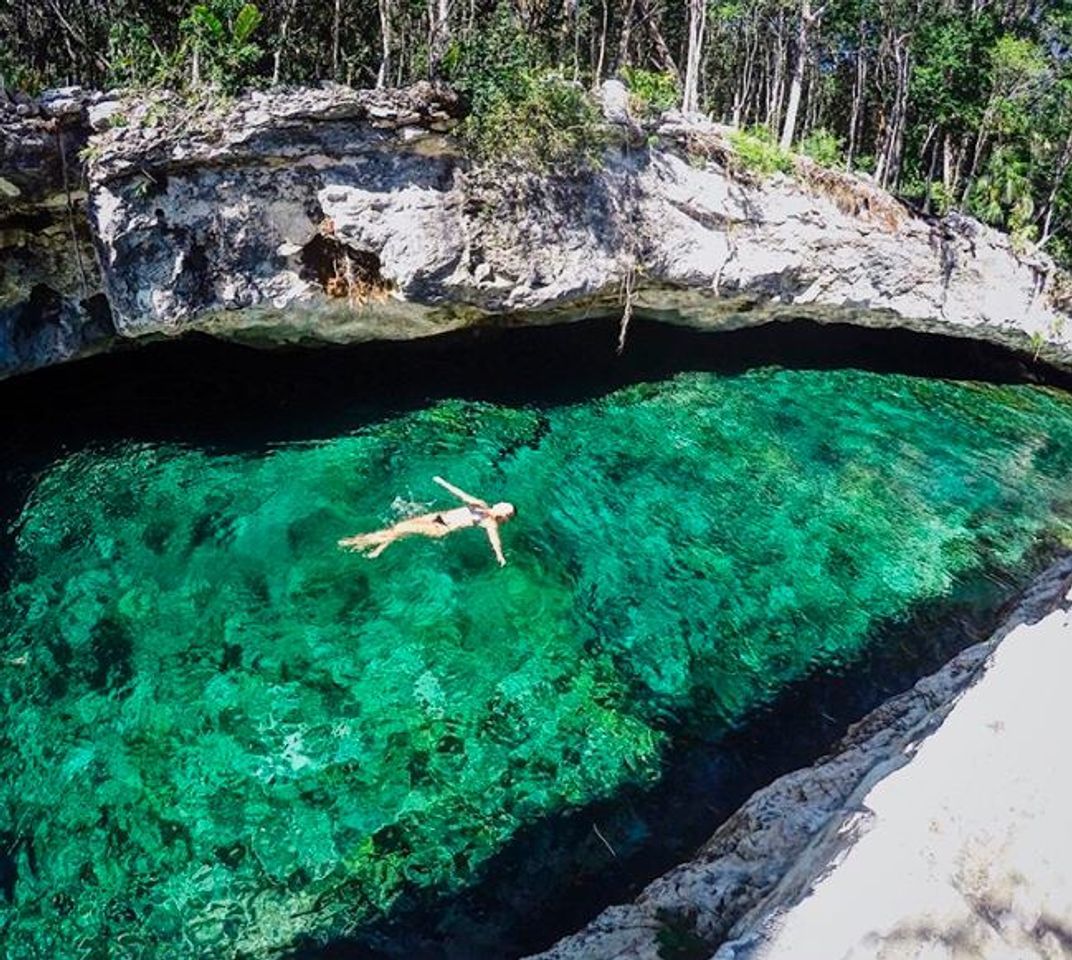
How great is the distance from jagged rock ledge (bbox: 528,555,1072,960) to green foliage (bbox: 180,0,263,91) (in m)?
9.25

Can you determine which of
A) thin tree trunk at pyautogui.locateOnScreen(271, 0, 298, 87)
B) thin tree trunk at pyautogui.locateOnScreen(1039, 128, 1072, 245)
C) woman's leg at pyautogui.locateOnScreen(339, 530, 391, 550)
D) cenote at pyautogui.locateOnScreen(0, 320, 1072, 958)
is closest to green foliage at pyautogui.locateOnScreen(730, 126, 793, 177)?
cenote at pyautogui.locateOnScreen(0, 320, 1072, 958)

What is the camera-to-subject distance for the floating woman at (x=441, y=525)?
9414 mm

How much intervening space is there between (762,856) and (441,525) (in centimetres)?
499

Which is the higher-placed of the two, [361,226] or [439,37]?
[439,37]

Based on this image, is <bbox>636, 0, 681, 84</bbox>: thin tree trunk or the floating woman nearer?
the floating woman

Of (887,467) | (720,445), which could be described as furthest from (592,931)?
(887,467)


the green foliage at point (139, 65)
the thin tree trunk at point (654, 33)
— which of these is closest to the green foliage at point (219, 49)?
the green foliage at point (139, 65)

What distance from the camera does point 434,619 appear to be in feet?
28.2

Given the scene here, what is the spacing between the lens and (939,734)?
152 inches

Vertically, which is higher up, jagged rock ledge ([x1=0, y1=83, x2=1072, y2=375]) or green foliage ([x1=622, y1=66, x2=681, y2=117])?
green foliage ([x1=622, y1=66, x2=681, y2=117])

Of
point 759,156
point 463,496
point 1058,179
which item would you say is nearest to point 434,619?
point 463,496

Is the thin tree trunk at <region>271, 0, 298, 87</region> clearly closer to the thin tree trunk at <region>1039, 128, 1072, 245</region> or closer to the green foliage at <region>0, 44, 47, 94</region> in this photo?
the green foliage at <region>0, 44, 47, 94</region>

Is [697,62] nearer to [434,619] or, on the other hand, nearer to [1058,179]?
[1058,179]

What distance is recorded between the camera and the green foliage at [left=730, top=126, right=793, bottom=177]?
12.7m
